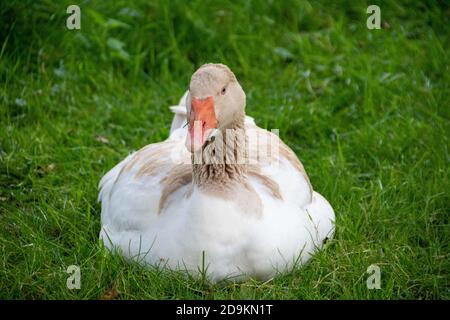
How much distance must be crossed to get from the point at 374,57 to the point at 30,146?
10.5ft

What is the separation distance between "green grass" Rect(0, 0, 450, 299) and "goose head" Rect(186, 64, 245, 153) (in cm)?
88

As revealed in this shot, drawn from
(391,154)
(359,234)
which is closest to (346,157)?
(391,154)

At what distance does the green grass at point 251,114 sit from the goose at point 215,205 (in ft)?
0.40

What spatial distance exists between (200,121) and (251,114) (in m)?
2.55

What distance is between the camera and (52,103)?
636 cm

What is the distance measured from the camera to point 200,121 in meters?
3.77
